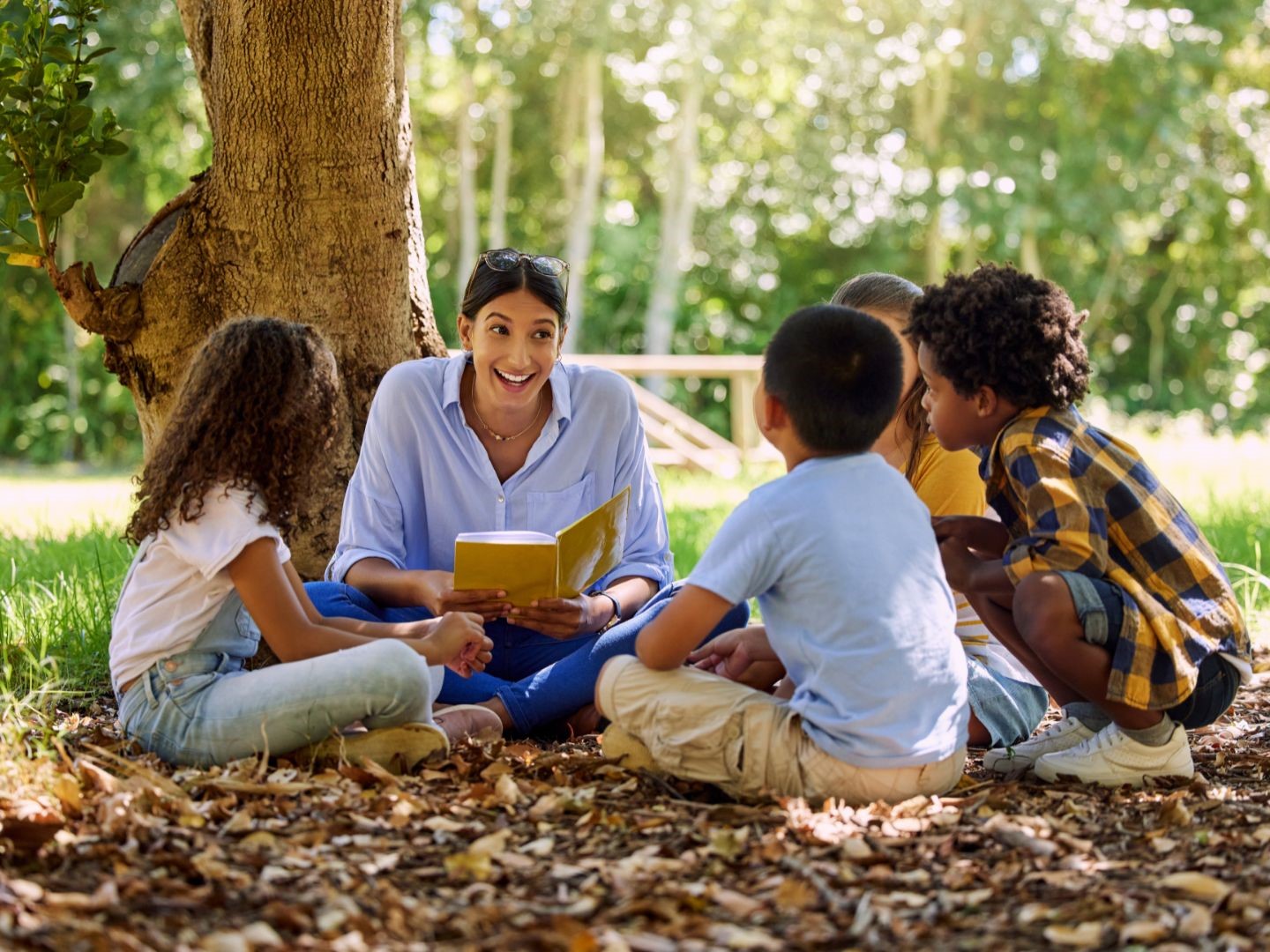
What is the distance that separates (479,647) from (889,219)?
58.3ft

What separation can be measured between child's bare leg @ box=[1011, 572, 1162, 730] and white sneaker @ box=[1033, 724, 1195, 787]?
51mm

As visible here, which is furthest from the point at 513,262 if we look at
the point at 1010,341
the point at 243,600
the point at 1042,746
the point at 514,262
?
the point at 1042,746

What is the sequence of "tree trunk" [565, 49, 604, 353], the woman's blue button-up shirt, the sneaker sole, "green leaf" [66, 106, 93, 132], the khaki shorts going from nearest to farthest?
the khaki shorts, the sneaker sole, the woman's blue button-up shirt, "green leaf" [66, 106, 93, 132], "tree trunk" [565, 49, 604, 353]

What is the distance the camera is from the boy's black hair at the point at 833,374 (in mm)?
2820

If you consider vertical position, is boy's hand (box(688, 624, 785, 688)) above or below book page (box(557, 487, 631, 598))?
below

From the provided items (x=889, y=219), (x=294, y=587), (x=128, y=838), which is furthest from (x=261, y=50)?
(x=889, y=219)

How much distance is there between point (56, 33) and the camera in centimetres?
421

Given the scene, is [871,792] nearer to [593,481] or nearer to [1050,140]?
[593,481]

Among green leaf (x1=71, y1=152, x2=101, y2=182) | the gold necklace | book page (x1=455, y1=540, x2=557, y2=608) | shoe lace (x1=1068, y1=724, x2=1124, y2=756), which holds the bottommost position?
shoe lace (x1=1068, y1=724, x2=1124, y2=756)

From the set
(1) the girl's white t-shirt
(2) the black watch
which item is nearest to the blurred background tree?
(2) the black watch

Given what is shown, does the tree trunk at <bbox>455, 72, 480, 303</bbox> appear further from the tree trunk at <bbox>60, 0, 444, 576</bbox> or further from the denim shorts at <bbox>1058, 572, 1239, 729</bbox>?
the denim shorts at <bbox>1058, 572, 1239, 729</bbox>

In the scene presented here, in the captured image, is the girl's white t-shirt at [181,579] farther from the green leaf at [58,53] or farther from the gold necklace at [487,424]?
the green leaf at [58,53]

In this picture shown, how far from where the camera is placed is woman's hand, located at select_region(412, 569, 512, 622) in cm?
348

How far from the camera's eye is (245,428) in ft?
10.2
